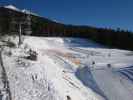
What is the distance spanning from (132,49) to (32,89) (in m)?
56.2

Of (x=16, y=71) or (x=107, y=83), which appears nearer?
(x=16, y=71)

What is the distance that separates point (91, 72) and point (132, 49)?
1619 inches

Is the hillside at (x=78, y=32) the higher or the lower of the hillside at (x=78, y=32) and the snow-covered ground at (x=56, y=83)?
the higher

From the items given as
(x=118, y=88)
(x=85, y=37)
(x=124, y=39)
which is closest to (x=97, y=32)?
(x=85, y=37)

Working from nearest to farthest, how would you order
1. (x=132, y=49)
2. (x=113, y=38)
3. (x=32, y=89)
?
(x=32, y=89) → (x=132, y=49) → (x=113, y=38)

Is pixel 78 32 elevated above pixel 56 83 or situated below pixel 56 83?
above

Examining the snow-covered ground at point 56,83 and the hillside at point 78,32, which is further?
the hillside at point 78,32

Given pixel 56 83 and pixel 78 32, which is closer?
pixel 56 83

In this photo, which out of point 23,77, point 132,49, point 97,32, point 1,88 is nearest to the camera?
point 1,88

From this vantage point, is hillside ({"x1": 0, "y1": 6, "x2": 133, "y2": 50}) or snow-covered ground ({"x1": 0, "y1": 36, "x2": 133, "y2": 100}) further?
hillside ({"x1": 0, "y1": 6, "x2": 133, "y2": 50})

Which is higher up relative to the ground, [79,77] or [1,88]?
[1,88]

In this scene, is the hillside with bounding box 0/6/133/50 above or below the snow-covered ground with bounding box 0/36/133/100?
above

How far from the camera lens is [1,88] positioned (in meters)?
13.4

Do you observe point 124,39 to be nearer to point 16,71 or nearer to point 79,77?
point 79,77
